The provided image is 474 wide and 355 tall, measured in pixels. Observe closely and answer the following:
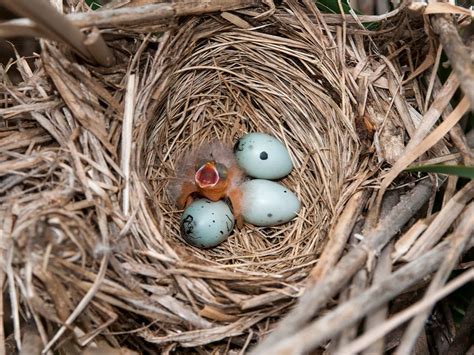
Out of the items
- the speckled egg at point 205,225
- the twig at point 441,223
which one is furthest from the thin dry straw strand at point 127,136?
the twig at point 441,223

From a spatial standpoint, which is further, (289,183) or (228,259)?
(289,183)

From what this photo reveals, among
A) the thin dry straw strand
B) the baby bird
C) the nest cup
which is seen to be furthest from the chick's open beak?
the thin dry straw strand

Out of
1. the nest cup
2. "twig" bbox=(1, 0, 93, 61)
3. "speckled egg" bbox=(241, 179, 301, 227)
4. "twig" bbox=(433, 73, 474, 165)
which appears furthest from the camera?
"speckled egg" bbox=(241, 179, 301, 227)

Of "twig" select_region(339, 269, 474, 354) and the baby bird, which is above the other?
"twig" select_region(339, 269, 474, 354)

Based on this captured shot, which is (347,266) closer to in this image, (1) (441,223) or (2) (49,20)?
(1) (441,223)

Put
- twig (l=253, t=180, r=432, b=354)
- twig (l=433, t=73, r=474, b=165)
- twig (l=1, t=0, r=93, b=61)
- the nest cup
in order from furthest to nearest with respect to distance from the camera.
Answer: the nest cup < twig (l=433, t=73, r=474, b=165) < twig (l=1, t=0, r=93, b=61) < twig (l=253, t=180, r=432, b=354)

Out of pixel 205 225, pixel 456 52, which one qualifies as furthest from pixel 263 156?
pixel 456 52

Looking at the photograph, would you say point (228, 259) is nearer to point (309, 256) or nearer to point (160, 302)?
point (309, 256)

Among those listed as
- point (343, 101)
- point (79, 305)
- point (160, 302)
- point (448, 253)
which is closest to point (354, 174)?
point (343, 101)

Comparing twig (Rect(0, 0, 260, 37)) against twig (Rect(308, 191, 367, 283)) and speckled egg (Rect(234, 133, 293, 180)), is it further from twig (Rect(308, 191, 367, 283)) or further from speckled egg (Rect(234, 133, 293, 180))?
twig (Rect(308, 191, 367, 283))
